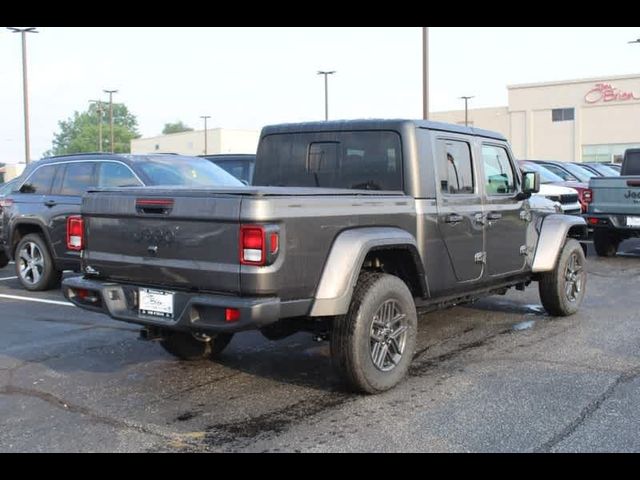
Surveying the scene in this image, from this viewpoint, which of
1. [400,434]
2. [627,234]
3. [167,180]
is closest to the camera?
[400,434]

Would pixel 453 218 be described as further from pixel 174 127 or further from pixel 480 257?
pixel 174 127

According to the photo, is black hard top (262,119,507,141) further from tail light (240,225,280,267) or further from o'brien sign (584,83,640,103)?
o'brien sign (584,83,640,103)

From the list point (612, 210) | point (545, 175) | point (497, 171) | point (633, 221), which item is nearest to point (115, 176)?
point (497, 171)

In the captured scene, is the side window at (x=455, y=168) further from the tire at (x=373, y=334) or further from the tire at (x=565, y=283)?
the tire at (x=565, y=283)

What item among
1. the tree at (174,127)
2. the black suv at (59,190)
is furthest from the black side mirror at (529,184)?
the tree at (174,127)

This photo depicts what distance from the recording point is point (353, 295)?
470 cm

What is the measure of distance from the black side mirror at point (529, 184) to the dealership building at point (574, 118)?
44.2 meters

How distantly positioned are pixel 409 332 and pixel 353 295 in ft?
2.02

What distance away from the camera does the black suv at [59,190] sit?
28.2 ft

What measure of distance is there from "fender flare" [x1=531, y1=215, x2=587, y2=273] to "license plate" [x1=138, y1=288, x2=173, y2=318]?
3904 mm

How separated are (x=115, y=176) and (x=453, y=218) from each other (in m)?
4.80

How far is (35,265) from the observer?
9.34 m

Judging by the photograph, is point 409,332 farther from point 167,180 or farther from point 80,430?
point 167,180
